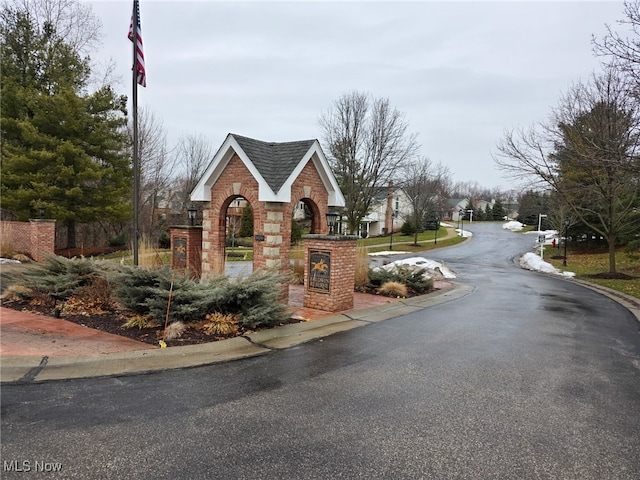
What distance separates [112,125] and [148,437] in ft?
75.8

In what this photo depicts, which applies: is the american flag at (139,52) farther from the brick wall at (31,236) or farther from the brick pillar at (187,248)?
the brick wall at (31,236)

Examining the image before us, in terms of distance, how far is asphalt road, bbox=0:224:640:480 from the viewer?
341 centimetres

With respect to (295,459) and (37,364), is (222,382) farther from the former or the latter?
(37,364)

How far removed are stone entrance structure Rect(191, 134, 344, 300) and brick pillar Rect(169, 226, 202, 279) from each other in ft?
2.77

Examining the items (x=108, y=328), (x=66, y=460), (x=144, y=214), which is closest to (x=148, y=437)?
(x=66, y=460)

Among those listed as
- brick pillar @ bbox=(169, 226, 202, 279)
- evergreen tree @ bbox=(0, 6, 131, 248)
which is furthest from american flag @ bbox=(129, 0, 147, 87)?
evergreen tree @ bbox=(0, 6, 131, 248)

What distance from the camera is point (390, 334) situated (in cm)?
814

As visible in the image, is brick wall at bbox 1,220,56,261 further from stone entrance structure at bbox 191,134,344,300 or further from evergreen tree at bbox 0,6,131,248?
stone entrance structure at bbox 191,134,344,300

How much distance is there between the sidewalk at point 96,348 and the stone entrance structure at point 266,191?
2.28 m

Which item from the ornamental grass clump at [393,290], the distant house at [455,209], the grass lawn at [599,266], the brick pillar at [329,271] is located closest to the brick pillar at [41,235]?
the brick pillar at [329,271]

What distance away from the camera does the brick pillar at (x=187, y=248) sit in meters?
12.1

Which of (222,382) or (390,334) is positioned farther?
(390,334)

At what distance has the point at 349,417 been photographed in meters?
4.34

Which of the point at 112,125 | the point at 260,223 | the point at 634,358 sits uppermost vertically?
the point at 112,125
